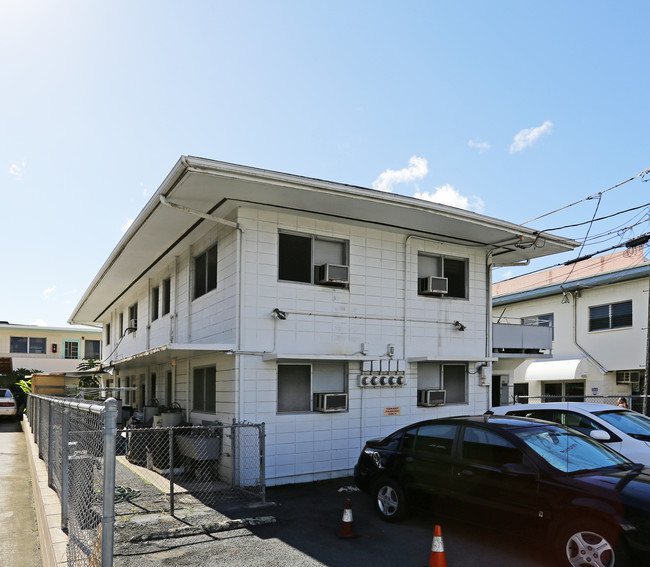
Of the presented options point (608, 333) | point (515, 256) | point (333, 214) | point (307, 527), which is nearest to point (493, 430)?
point (307, 527)

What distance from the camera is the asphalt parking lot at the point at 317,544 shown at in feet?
20.1

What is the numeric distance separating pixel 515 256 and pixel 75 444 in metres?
11.3

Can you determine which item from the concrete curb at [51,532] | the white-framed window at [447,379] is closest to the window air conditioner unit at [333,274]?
the white-framed window at [447,379]

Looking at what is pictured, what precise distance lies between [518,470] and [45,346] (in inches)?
1531

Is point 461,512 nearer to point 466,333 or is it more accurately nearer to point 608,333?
point 466,333

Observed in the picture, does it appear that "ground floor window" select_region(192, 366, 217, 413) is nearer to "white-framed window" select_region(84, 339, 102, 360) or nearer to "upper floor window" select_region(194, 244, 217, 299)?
"upper floor window" select_region(194, 244, 217, 299)

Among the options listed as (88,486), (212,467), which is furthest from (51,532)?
(212,467)

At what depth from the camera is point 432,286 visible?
1241 centimetres

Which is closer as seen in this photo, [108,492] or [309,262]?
[108,492]

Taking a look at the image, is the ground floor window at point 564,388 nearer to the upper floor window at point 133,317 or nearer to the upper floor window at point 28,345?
the upper floor window at point 133,317

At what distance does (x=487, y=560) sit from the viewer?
6.05m

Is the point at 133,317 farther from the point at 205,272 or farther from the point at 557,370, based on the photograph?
the point at 557,370

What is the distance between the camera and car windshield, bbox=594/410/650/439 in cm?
886

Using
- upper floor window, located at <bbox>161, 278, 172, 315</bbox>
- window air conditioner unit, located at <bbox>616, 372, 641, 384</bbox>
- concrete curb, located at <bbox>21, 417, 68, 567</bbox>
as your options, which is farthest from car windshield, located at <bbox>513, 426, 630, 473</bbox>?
window air conditioner unit, located at <bbox>616, 372, 641, 384</bbox>
